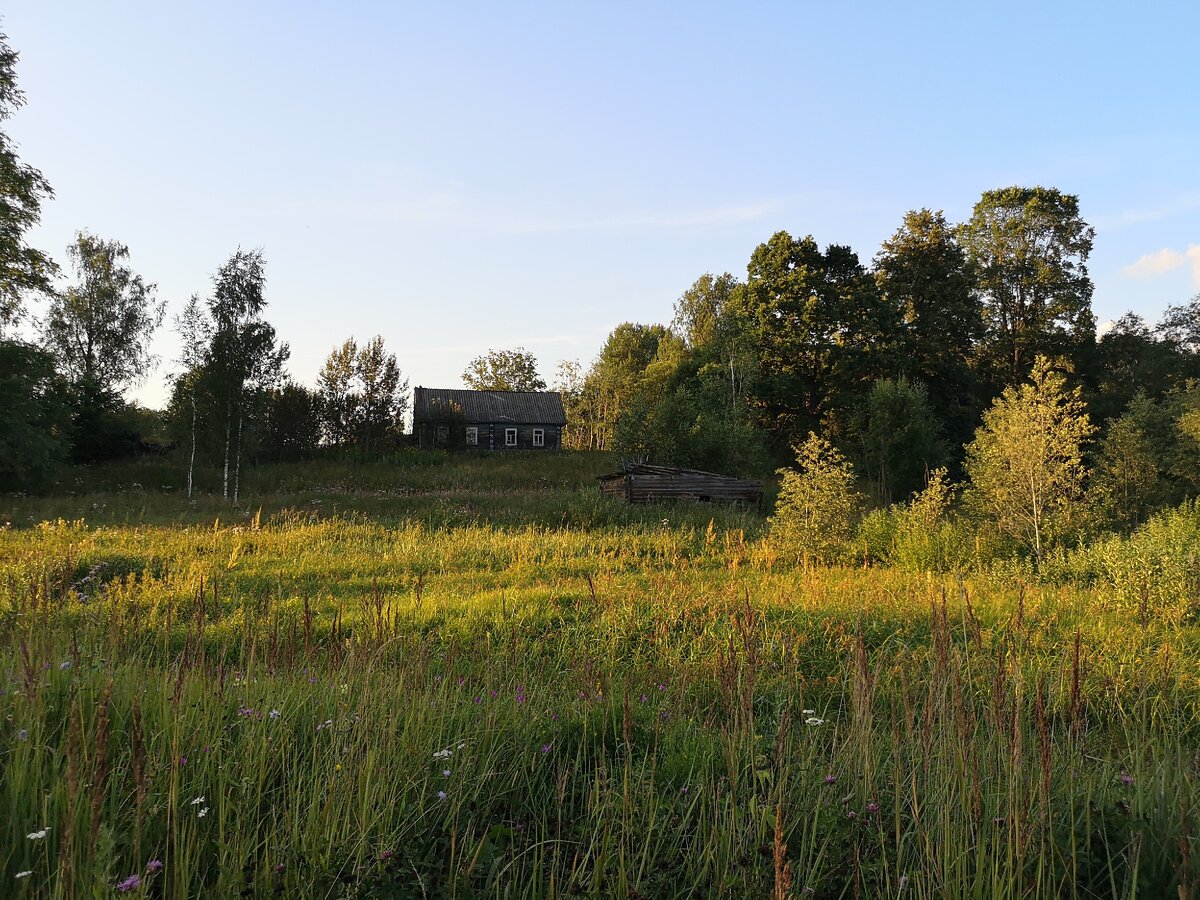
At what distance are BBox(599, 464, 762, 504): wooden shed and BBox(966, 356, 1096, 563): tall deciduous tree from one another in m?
11.2

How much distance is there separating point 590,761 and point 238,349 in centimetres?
2697

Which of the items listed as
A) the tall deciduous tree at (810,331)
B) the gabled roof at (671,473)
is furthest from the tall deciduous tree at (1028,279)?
the gabled roof at (671,473)

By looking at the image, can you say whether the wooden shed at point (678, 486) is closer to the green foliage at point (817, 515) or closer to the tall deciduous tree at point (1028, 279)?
the green foliage at point (817, 515)

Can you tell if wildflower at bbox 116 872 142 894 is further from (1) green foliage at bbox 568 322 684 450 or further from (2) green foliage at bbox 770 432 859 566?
(1) green foliage at bbox 568 322 684 450

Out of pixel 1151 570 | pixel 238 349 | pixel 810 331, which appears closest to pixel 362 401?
pixel 238 349

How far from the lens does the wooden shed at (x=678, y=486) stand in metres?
22.8

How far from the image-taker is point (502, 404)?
48.2m

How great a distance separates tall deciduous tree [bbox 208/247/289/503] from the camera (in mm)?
25562

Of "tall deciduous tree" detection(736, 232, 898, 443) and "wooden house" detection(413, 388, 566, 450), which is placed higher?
"tall deciduous tree" detection(736, 232, 898, 443)

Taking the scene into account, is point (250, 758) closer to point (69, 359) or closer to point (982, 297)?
point (982, 297)

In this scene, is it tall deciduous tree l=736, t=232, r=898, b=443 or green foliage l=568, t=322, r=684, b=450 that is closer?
tall deciduous tree l=736, t=232, r=898, b=443

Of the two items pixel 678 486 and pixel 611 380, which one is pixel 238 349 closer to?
pixel 678 486

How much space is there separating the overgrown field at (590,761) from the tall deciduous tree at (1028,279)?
32954mm

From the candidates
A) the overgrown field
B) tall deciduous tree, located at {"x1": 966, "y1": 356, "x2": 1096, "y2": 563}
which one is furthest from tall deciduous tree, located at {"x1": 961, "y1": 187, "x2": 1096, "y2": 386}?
the overgrown field
